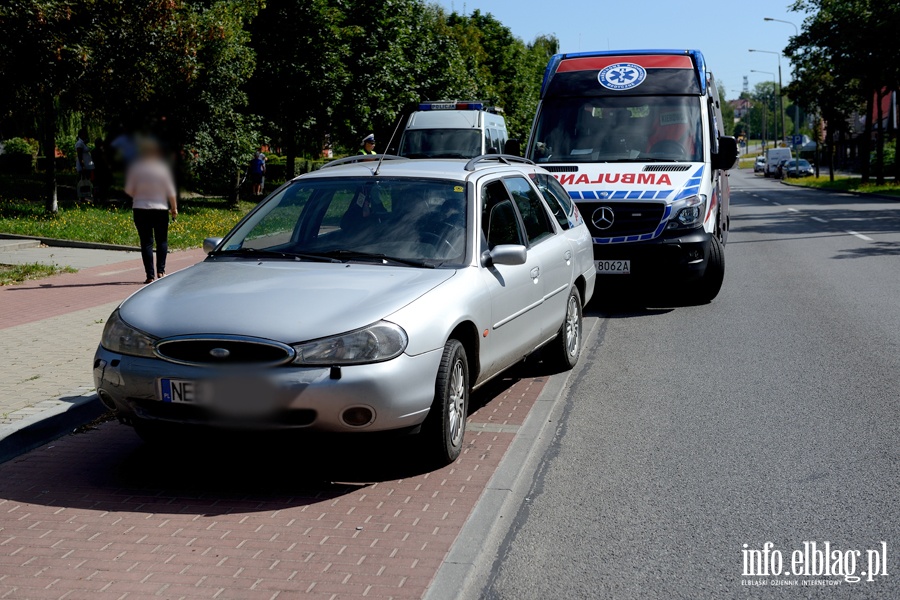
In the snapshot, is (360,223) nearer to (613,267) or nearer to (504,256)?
(504,256)

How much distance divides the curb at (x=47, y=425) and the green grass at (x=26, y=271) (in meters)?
7.34

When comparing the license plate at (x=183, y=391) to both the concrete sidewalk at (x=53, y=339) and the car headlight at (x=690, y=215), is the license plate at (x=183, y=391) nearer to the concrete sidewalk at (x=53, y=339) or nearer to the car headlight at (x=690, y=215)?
the concrete sidewalk at (x=53, y=339)

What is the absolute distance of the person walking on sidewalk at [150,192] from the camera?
27.7 feet

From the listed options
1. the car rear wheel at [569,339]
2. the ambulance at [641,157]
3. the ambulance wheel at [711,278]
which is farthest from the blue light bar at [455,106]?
the car rear wheel at [569,339]

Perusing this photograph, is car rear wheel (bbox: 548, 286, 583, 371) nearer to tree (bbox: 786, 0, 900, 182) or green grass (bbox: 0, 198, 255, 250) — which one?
green grass (bbox: 0, 198, 255, 250)

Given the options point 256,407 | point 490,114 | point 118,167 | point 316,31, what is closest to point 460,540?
point 256,407

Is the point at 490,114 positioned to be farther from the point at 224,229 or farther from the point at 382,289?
the point at 382,289

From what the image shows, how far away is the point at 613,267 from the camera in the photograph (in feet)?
37.4

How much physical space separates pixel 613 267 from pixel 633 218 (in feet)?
1.91

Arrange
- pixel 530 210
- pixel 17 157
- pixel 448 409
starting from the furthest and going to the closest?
pixel 17 157 < pixel 530 210 < pixel 448 409

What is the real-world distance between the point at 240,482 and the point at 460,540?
4.80 feet

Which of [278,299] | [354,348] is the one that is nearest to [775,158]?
[278,299]

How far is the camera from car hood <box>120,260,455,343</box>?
5074 mm

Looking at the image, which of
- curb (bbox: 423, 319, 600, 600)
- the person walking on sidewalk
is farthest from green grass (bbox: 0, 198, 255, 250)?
curb (bbox: 423, 319, 600, 600)
